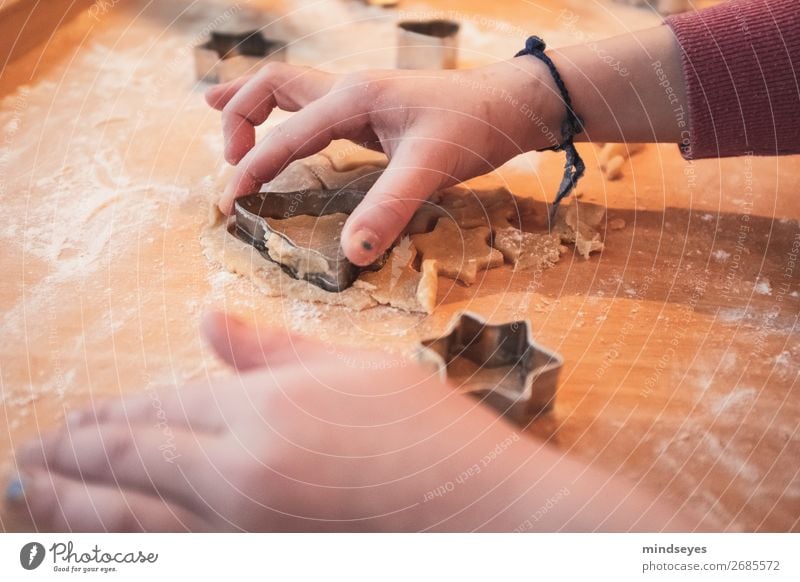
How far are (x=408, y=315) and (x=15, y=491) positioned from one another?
0.36 metres

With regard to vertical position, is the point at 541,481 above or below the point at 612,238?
below

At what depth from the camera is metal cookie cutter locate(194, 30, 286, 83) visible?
3.27 ft

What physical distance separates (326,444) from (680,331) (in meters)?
0.35

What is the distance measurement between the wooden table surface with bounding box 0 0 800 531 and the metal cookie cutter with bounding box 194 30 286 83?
0.07 ft

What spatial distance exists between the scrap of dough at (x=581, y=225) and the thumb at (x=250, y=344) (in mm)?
303

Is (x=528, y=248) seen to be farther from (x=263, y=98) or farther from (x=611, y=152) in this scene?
(x=263, y=98)

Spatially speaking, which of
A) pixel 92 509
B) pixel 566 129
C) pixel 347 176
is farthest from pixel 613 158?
pixel 92 509

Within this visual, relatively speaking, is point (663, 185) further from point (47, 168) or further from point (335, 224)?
point (47, 168)

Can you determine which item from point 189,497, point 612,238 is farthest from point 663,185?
point 189,497

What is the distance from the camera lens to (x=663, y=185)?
2.97ft

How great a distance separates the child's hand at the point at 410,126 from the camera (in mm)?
718

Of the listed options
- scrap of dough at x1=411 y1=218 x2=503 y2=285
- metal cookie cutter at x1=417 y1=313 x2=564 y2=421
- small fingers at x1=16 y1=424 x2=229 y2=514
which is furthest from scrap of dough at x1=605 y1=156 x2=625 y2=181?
small fingers at x1=16 y1=424 x2=229 y2=514
